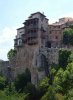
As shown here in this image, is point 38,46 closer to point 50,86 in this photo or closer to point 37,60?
point 37,60

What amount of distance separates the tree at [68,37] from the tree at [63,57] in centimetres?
738

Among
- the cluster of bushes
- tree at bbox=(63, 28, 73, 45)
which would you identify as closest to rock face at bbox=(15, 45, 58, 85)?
the cluster of bushes

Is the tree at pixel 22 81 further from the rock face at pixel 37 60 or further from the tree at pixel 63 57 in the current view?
the tree at pixel 63 57

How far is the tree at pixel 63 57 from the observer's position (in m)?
63.3

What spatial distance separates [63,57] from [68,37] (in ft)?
32.9

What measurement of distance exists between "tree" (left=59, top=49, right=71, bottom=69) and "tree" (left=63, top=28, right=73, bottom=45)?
7377mm

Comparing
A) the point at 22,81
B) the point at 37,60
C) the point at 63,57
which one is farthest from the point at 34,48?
the point at 22,81

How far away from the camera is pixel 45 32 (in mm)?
76375

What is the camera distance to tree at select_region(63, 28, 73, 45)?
72544 mm

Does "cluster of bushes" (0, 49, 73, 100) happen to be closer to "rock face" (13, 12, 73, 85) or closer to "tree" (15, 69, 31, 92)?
"tree" (15, 69, 31, 92)

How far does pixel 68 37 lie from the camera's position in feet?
240

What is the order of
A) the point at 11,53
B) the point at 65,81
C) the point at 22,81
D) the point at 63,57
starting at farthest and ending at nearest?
the point at 11,53
the point at 63,57
the point at 22,81
the point at 65,81

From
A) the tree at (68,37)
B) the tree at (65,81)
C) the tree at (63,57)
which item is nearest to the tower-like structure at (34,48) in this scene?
the tree at (63,57)

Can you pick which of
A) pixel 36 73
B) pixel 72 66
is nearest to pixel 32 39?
pixel 36 73
